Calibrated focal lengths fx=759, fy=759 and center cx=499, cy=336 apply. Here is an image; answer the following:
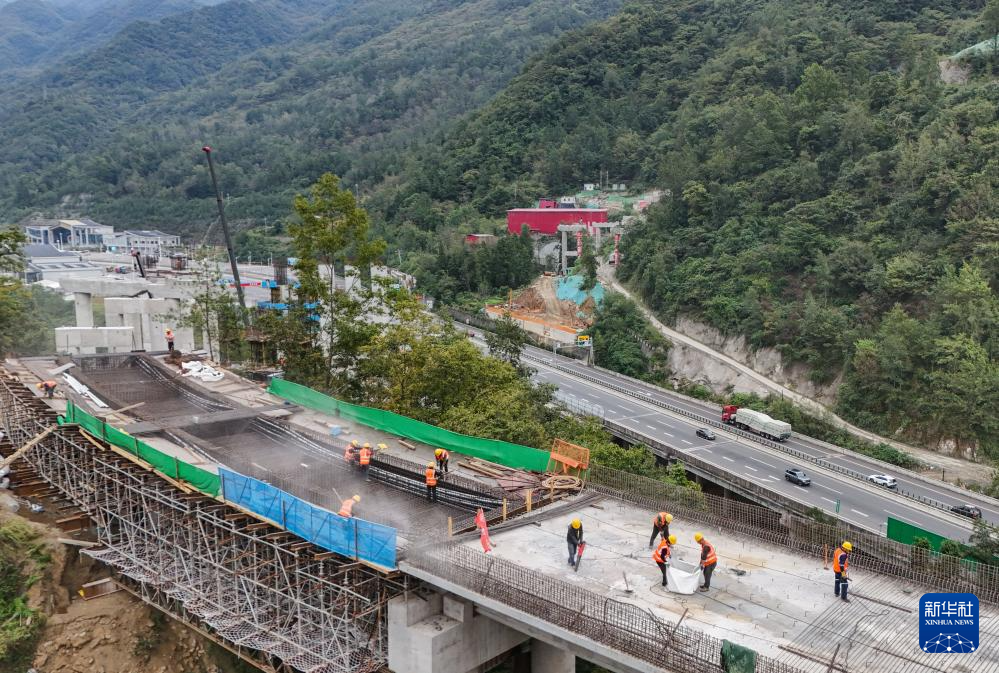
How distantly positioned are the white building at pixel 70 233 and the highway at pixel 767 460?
109 m

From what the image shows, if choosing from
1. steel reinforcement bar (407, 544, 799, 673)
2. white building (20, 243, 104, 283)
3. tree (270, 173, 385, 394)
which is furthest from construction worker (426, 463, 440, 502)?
white building (20, 243, 104, 283)

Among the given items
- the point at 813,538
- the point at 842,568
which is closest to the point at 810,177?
the point at 813,538

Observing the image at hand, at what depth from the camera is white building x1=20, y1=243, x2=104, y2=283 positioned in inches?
3383

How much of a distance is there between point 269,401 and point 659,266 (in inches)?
1864

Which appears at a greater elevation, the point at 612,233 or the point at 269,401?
the point at 612,233

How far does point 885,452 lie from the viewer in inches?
1737

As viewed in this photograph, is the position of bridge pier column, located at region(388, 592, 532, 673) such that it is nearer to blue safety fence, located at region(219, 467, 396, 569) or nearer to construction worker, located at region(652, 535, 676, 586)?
blue safety fence, located at region(219, 467, 396, 569)

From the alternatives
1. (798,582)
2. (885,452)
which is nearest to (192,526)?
(798,582)

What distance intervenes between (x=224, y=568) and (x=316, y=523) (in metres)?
4.28

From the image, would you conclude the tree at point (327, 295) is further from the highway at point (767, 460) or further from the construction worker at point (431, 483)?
the highway at point (767, 460)

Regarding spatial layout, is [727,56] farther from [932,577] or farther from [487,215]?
[932,577]

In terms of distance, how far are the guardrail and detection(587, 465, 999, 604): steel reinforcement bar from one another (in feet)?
67.6

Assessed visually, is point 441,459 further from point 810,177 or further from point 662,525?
point 810,177

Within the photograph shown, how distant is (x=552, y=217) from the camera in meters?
88.8
